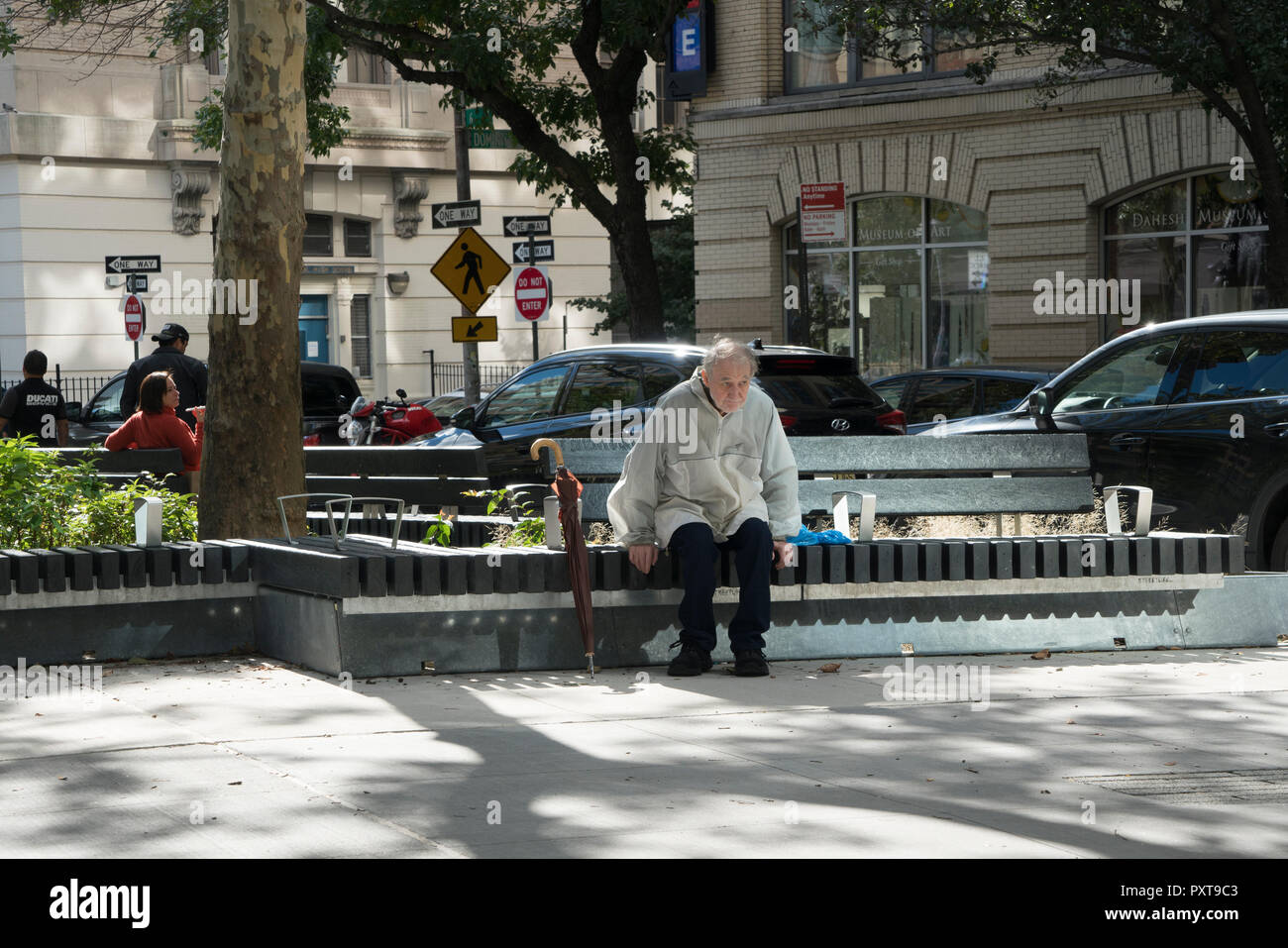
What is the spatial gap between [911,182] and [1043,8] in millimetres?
6140

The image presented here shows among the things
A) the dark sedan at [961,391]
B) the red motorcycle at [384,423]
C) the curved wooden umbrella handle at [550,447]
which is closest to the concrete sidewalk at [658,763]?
the curved wooden umbrella handle at [550,447]

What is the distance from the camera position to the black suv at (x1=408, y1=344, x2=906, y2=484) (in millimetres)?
13258

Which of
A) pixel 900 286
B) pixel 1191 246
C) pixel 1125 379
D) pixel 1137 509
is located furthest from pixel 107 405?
pixel 1137 509

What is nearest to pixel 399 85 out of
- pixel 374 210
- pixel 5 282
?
pixel 374 210

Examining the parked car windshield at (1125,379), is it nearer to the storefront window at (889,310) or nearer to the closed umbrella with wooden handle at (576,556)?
the closed umbrella with wooden handle at (576,556)

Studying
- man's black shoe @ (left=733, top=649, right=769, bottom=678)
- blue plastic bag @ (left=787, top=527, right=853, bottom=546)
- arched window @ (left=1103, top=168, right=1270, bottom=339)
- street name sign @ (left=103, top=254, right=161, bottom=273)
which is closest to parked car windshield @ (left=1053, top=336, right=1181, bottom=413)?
blue plastic bag @ (left=787, top=527, right=853, bottom=546)

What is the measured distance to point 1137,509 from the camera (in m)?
8.43

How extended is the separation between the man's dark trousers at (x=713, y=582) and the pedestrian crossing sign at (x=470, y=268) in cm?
1036

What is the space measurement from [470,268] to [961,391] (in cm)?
517

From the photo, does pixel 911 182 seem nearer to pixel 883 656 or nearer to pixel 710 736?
pixel 883 656

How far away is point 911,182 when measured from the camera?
2416cm

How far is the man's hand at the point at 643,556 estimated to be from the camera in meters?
7.67
